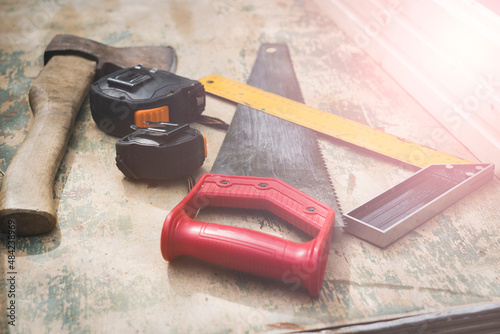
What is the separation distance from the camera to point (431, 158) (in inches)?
87.8

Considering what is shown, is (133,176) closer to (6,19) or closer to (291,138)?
(291,138)

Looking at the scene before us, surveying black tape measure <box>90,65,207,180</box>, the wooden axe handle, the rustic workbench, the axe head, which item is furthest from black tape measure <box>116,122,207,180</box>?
the axe head

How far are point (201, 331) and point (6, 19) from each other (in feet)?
11.4

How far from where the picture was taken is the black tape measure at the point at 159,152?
191 centimetres

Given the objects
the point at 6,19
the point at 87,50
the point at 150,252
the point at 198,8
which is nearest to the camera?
the point at 150,252

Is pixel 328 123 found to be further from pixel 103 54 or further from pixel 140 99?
pixel 103 54

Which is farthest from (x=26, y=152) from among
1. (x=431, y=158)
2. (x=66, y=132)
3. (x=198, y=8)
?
(x=198, y=8)

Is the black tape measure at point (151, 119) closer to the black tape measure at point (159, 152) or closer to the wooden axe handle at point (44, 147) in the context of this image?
the black tape measure at point (159, 152)

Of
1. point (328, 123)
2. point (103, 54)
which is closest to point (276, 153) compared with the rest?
point (328, 123)

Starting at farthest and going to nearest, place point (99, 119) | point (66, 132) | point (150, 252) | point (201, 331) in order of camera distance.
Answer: point (99, 119), point (66, 132), point (150, 252), point (201, 331)

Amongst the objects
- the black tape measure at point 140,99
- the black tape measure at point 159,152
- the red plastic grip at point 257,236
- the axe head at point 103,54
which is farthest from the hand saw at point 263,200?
the axe head at point 103,54

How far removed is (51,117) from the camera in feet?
7.09

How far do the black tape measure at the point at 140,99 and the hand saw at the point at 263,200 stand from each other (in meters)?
0.31

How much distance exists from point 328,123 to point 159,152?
42.7 inches
